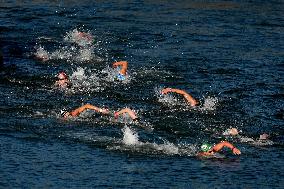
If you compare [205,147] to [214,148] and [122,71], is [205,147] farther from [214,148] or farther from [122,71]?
[122,71]

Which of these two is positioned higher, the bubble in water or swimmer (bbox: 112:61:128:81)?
swimmer (bbox: 112:61:128:81)

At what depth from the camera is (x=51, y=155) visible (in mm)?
24109

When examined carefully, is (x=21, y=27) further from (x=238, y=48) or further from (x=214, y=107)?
(x=214, y=107)

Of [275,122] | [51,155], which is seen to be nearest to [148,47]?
[275,122]

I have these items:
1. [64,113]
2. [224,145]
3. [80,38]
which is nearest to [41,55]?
[80,38]

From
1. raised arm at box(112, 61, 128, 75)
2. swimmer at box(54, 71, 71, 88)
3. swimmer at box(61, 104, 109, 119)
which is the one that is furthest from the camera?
raised arm at box(112, 61, 128, 75)

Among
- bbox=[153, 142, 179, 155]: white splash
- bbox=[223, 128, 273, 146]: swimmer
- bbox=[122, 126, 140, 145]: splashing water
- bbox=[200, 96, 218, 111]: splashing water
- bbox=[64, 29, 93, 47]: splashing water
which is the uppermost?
bbox=[64, 29, 93, 47]: splashing water

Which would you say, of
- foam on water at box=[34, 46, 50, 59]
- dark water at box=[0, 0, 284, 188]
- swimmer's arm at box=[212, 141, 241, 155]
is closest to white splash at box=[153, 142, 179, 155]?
dark water at box=[0, 0, 284, 188]

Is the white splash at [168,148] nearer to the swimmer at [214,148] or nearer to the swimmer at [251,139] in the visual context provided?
the swimmer at [214,148]

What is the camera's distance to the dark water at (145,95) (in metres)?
23.1

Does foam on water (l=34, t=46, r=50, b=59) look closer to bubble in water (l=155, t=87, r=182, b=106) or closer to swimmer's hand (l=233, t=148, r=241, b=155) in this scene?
bubble in water (l=155, t=87, r=182, b=106)

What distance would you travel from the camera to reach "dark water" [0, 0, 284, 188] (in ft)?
75.8

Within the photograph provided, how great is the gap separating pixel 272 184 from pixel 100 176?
4.97 metres

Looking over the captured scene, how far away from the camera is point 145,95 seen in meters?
30.6
